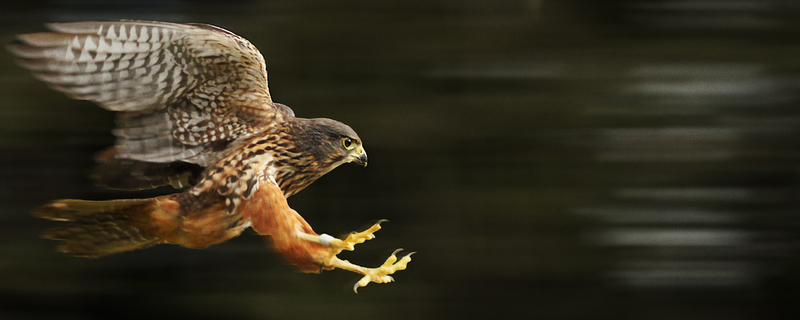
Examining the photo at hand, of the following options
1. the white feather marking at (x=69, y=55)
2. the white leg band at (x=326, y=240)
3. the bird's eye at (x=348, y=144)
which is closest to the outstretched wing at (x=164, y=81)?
the white feather marking at (x=69, y=55)

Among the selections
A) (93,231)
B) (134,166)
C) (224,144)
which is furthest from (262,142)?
(93,231)

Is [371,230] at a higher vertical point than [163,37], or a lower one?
lower

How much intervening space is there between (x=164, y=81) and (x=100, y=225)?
255 mm

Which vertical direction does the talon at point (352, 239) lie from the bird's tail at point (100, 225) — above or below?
above

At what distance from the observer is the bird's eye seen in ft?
2.77

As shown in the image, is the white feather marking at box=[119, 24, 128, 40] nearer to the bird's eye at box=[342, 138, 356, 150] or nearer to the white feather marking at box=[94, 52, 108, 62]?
the white feather marking at box=[94, 52, 108, 62]

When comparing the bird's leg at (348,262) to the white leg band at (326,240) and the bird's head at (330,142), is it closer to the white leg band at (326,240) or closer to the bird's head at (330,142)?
the white leg band at (326,240)

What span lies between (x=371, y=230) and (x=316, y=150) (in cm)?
16

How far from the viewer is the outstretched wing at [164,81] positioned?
0.80 metres

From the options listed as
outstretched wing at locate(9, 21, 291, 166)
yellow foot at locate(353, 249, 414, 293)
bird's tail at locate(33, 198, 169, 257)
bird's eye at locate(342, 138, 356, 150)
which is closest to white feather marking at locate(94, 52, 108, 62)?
outstretched wing at locate(9, 21, 291, 166)

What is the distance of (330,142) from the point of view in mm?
844

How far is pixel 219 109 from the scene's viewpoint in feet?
2.89

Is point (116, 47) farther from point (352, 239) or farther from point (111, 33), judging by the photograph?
point (352, 239)

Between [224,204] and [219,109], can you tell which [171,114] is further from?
[224,204]
